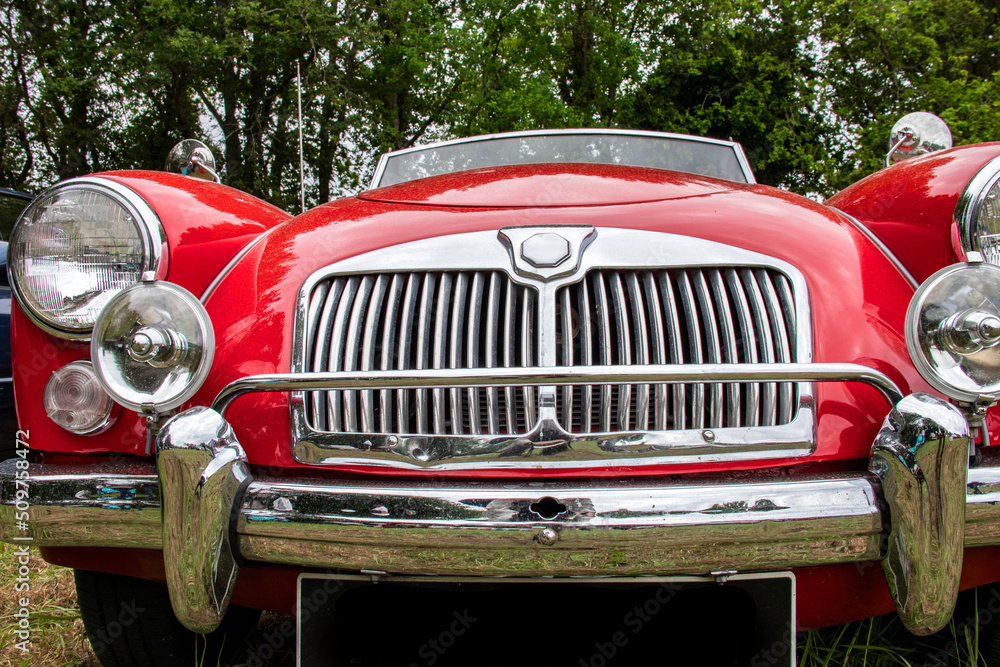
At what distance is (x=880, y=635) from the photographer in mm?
1692

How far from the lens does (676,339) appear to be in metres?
1.29

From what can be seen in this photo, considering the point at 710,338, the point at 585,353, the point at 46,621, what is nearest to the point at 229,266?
the point at 585,353

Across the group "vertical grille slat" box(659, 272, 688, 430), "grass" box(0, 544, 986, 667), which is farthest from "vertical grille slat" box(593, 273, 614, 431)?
"grass" box(0, 544, 986, 667)

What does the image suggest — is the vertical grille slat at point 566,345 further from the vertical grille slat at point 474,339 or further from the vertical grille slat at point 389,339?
the vertical grille slat at point 389,339

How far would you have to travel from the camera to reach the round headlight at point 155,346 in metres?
1.29

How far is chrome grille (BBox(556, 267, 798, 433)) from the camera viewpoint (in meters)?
1.26

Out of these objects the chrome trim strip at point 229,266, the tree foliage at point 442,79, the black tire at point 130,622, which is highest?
the tree foliage at point 442,79

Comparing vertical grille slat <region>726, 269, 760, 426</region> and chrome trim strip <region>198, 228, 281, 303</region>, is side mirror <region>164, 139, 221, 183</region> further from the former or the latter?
vertical grille slat <region>726, 269, 760, 426</region>

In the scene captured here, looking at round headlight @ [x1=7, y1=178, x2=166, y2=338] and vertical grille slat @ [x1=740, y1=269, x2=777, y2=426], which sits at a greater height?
round headlight @ [x1=7, y1=178, x2=166, y2=338]

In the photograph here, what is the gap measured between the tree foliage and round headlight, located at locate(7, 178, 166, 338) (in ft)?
38.8

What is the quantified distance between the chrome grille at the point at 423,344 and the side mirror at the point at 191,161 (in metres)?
1.25

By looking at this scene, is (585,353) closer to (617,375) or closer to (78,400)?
(617,375)

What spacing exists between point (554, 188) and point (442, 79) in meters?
14.3

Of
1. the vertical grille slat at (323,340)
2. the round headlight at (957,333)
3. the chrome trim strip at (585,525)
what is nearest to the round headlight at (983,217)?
the round headlight at (957,333)
